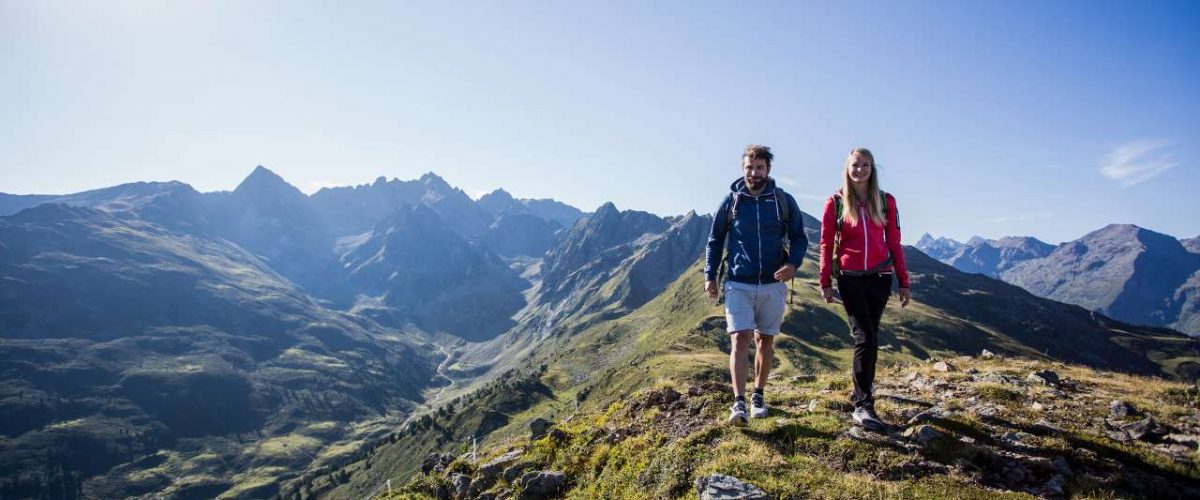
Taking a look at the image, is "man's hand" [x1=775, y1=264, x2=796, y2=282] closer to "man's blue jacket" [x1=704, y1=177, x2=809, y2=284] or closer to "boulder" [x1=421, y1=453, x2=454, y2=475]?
"man's blue jacket" [x1=704, y1=177, x2=809, y2=284]

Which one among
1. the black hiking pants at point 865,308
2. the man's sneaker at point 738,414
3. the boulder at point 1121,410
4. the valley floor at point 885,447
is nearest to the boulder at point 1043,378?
the valley floor at point 885,447

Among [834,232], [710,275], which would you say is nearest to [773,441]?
[710,275]

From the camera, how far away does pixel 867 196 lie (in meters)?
11.9

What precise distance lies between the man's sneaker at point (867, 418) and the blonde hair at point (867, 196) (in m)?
4.15

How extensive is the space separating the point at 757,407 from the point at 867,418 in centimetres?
235

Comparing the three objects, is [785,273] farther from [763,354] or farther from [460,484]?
[460,484]

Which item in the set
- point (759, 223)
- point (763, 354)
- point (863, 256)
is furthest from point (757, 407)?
Answer: point (759, 223)

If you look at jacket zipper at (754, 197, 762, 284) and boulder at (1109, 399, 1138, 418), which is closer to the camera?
jacket zipper at (754, 197, 762, 284)

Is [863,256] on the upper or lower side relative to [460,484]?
upper

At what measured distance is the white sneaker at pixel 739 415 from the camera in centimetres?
1241

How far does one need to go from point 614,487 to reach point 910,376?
13970mm

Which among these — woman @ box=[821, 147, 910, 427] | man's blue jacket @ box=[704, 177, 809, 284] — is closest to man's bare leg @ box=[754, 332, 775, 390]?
man's blue jacket @ box=[704, 177, 809, 284]

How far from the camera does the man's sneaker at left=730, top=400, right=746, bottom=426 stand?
40.8ft

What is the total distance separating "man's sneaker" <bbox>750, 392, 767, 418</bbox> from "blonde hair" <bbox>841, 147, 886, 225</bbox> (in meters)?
4.66
